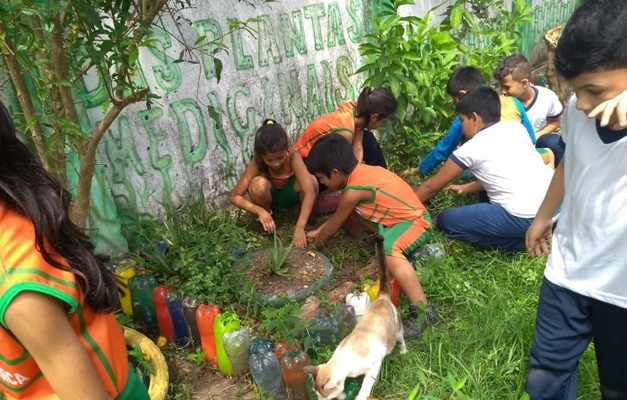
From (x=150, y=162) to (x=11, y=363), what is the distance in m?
2.82

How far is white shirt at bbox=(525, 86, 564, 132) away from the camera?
452 cm

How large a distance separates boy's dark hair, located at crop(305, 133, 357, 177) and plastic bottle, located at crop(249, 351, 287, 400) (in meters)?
1.32

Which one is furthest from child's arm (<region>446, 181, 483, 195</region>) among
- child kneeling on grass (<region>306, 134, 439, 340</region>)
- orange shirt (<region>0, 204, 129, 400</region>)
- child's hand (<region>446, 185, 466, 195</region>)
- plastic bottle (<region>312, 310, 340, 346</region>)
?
orange shirt (<region>0, 204, 129, 400</region>)

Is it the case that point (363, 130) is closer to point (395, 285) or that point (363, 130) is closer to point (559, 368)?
point (395, 285)

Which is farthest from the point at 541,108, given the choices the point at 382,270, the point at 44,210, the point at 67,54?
the point at 44,210

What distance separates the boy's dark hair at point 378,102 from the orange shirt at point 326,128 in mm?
150

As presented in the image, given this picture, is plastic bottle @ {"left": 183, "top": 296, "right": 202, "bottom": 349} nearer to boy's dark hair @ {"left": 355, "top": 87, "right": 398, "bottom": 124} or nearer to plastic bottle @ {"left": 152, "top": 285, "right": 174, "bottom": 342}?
plastic bottle @ {"left": 152, "top": 285, "right": 174, "bottom": 342}

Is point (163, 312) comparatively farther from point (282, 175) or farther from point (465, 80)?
point (465, 80)

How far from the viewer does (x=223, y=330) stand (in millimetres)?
2666

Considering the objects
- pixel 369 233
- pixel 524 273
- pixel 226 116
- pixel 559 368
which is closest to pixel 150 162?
pixel 226 116

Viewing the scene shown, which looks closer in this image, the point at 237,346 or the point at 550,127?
the point at 237,346

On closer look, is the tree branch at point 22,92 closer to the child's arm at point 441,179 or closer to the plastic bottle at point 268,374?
the plastic bottle at point 268,374

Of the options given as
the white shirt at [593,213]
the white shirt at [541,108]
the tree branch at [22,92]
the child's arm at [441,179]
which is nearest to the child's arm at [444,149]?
the child's arm at [441,179]

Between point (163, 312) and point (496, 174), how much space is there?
2.22m
